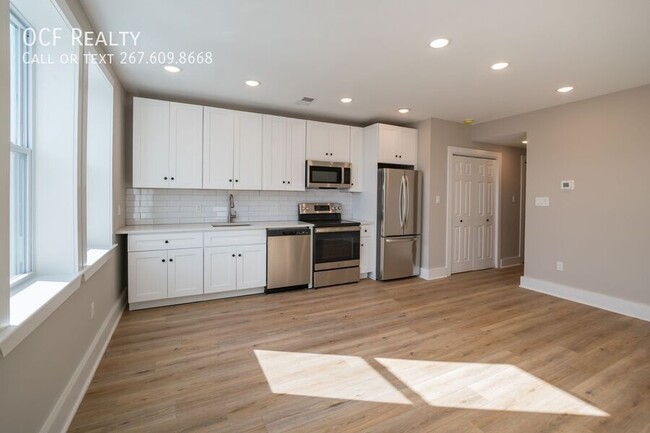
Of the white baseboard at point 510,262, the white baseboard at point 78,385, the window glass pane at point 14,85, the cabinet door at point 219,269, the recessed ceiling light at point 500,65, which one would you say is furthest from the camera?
the white baseboard at point 510,262

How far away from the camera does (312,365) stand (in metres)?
2.43

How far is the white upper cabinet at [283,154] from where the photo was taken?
4355 millimetres

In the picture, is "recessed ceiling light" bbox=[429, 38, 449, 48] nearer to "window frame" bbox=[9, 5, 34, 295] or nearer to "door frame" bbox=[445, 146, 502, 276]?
"window frame" bbox=[9, 5, 34, 295]

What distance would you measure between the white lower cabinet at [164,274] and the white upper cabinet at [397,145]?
2948 mm

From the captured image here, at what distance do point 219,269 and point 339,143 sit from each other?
2517 mm

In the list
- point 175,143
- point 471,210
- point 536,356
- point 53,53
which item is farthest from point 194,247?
point 471,210

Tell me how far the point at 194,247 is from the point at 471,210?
4.42 metres

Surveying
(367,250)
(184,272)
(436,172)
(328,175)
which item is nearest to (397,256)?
(367,250)

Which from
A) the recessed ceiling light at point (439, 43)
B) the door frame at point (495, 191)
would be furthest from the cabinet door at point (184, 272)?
the door frame at point (495, 191)

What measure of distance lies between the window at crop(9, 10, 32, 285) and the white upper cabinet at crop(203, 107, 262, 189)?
2131 millimetres

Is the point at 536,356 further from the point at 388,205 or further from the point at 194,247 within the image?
the point at 194,247

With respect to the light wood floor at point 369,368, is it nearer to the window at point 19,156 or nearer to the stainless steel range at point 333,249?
the stainless steel range at point 333,249

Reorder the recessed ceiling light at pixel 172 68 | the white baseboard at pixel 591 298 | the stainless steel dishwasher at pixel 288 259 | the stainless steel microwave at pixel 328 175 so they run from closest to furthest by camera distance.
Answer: the recessed ceiling light at pixel 172 68
the white baseboard at pixel 591 298
the stainless steel dishwasher at pixel 288 259
the stainless steel microwave at pixel 328 175

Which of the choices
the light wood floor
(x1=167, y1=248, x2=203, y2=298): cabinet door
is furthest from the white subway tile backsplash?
the light wood floor
